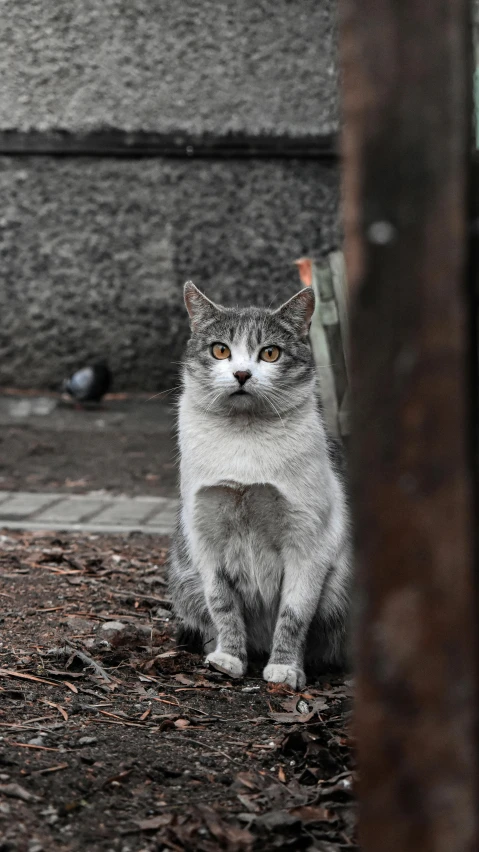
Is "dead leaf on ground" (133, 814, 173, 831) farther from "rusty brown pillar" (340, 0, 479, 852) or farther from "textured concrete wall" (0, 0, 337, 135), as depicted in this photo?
"textured concrete wall" (0, 0, 337, 135)

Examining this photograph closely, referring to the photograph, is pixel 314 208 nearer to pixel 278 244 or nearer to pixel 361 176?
pixel 278 244

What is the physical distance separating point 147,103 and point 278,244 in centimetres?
145

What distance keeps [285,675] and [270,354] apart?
111cm

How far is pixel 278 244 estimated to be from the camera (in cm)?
789

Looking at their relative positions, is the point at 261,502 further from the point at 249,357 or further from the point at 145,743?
the point at 145,743

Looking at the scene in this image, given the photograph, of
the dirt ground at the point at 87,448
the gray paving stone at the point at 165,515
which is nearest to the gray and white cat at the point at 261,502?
the gray paving stone at the point at 165,515

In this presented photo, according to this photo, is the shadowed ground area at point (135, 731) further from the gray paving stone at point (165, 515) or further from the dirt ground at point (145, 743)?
the gray paving stone at point (165, 515)

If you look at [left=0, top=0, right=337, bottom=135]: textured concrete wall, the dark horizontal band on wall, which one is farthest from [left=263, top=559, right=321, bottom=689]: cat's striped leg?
[left=0, top=0, right=337, bottom=135]: textured concrete wall

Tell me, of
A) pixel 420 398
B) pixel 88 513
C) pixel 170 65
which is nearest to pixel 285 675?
pixel 420 398

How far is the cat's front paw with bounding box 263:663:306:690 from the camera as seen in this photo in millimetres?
3355

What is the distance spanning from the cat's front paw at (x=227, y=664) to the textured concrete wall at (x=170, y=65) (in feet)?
17.0

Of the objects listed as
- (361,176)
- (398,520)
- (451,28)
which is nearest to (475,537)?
(398,520)

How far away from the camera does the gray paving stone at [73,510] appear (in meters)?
5.62

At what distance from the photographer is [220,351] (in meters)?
3.62
